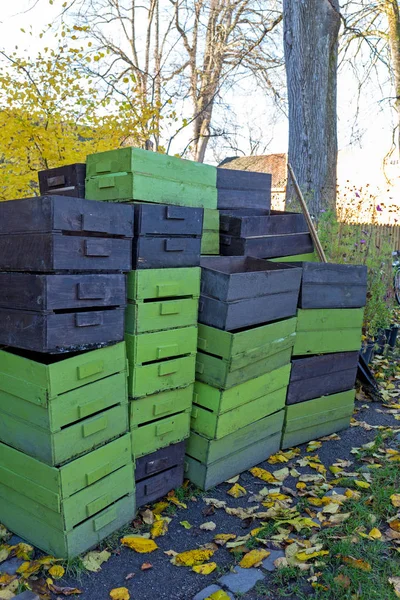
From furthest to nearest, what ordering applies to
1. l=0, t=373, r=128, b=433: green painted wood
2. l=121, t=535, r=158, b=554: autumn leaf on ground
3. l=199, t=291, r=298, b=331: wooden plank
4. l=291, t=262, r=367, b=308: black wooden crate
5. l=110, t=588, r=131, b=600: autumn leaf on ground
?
l=291, t=262, r=367, b=308: black wooden crate → l=199, t=291, r=298, b=331: wooden plank → l=121, t=535, r=158, b=554: autumn leaf on ground → l=0, t=373, r=128, b=433: green painted wood → l=110, t=588, r=131, b=600: autumn leaf on ground

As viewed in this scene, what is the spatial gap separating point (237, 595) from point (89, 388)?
47.1 inches

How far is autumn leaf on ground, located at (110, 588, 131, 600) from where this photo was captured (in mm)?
2293

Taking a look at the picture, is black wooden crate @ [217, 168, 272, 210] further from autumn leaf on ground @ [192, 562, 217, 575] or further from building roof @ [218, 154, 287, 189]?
building roof @ [218, 154, 287, 189]

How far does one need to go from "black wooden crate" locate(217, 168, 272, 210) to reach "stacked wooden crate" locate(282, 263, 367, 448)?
770 millimetres

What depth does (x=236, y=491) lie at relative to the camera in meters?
3.21

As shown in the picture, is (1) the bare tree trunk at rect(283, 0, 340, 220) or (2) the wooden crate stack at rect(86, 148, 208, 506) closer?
(2) the wooden crate stack at rect(86, 148, 208, 506)

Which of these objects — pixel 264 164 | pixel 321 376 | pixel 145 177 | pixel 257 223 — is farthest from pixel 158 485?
pixel 264 164

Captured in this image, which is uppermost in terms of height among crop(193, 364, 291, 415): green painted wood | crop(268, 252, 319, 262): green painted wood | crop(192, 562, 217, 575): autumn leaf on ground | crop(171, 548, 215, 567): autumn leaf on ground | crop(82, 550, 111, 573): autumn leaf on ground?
crop(268, 252, 319, 262): green painted wood

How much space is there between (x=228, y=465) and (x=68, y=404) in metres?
1.37

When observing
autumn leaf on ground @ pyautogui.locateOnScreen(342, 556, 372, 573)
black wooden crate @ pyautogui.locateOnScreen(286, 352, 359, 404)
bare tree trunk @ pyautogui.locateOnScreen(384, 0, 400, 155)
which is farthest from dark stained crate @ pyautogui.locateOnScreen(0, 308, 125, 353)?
bare tree trunk @ pyautogui.locateOnScreen(384, 0, 400, 155)

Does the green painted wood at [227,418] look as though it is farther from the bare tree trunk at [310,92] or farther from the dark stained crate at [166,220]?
the bare tree trunk at [310,92]

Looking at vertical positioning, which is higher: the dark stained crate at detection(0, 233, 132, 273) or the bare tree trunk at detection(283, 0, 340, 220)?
the bare tree trunk at detection(283, 0, 340, 220)

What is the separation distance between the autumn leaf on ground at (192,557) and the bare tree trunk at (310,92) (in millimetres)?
5376

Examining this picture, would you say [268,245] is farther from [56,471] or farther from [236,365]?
[56,471]
